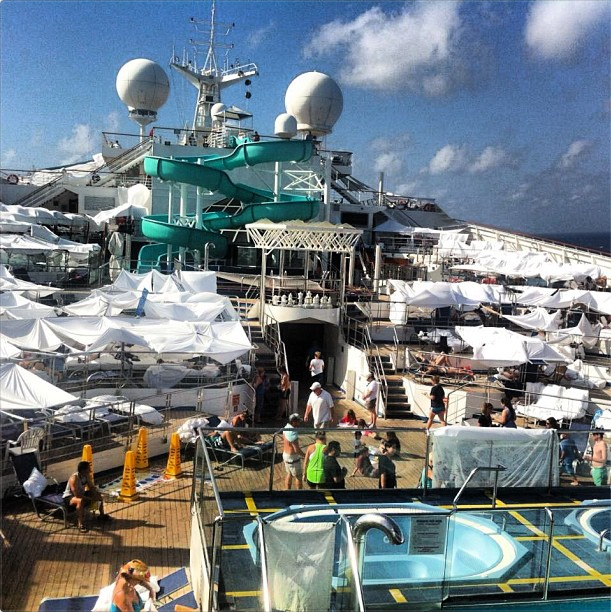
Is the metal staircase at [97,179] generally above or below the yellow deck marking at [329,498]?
above

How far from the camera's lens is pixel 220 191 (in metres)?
29.1

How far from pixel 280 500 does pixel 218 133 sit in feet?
98.0

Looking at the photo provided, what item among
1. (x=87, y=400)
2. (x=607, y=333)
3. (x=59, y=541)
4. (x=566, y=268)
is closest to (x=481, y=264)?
(x=566, y=268)

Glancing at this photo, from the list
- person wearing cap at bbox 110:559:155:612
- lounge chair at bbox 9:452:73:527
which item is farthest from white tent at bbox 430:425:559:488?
lounge chair at bbox 9:452:73:527

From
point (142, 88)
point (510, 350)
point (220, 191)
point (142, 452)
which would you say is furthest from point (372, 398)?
point (142, 88)

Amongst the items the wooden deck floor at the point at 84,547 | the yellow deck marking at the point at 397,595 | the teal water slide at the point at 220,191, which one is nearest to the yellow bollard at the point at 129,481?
the wooden deck floor at the point at 84,547

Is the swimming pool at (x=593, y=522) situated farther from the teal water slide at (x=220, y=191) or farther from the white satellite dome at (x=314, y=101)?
the white satellite dome at (x=314, y=101)

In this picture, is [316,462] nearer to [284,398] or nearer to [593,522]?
[593,522]

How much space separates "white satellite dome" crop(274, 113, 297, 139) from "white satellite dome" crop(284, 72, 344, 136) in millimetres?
1002

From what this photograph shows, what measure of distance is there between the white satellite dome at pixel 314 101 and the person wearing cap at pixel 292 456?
32.8 meters

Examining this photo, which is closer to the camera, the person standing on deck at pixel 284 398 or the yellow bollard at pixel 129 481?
the yellow bollard at pixel 129 481

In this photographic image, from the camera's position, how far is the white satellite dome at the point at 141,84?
127 feet

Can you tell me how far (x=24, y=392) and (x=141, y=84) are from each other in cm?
3221

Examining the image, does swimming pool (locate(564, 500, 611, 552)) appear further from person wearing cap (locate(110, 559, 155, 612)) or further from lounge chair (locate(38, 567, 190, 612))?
person wearing cap (locate(110, 559, 155, 612))
